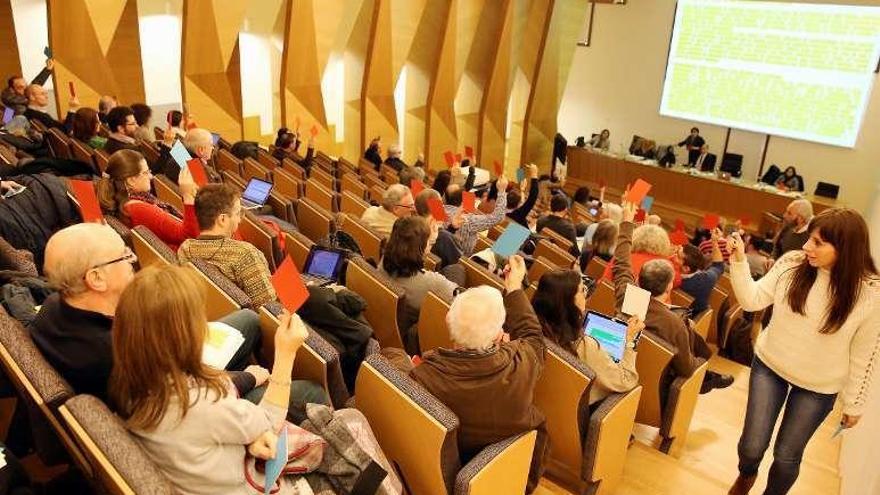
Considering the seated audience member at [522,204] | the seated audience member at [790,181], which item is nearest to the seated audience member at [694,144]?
the seated audience member at [790,181]

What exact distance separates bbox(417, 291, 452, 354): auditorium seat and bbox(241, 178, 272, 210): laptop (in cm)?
213

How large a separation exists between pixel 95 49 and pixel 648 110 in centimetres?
907

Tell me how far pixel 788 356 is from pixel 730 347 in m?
2.71

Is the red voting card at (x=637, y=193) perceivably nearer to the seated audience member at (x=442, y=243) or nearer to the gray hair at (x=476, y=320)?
the seated audience member at (x=442, y=243)

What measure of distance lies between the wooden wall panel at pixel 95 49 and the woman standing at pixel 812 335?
7698 millimetres

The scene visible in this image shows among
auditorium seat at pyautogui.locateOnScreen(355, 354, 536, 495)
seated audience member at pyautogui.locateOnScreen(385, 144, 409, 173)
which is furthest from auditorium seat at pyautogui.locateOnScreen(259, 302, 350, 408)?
seated audience member at pyautogui.locateOnScreen(385, 144, 409, 173)

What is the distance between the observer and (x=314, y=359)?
2.09 metres

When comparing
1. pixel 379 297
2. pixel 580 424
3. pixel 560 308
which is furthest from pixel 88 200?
pixel 580 424

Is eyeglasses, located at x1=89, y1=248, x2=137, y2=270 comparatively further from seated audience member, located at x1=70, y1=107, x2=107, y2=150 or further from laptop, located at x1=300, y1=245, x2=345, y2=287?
seated audience member, located at x1=70, y1=107, x2=107, y2=150

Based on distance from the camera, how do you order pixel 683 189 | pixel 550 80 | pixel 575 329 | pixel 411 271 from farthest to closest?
pixel 550 80
pixel 683 189
pixel 411 271
pixel 575 329

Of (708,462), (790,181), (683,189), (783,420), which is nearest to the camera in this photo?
(783,420)

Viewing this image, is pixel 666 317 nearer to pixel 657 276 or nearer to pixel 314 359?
pixel 657 276

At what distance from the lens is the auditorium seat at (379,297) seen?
2.92 meters

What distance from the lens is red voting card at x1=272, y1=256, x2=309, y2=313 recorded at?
6.01ft
